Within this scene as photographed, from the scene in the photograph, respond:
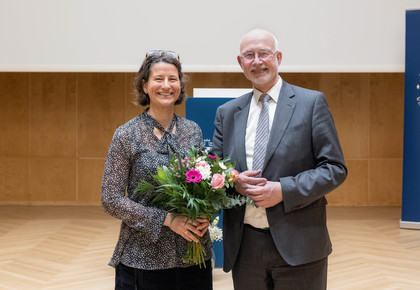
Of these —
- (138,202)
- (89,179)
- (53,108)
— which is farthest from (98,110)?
(138,202)

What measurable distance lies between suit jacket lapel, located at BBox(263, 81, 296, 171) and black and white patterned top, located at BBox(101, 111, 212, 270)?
431 millimetres

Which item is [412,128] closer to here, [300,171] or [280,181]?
[300,171]

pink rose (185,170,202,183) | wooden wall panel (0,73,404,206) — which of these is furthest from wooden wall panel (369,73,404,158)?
pink rose (185,170,202,183)

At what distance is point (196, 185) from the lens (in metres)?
1.88

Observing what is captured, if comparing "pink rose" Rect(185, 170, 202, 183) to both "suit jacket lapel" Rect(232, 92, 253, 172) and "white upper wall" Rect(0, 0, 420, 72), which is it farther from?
"white upper wall" Rect(0, 0, 420, 72)

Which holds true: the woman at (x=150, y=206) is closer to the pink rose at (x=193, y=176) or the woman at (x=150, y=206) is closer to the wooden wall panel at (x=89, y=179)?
the pink rose at (x=193, y=176)

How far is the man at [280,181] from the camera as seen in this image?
1937mm

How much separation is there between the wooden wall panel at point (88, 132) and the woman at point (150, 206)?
580 cm

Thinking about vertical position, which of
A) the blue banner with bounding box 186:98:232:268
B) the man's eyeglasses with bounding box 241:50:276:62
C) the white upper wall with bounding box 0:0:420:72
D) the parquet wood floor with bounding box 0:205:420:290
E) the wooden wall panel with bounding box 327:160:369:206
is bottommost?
the parquet wood floor with bounding box 0:205:420:290

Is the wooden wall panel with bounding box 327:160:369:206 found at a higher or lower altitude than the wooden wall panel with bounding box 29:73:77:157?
lower

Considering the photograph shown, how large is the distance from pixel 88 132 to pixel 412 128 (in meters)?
5.38

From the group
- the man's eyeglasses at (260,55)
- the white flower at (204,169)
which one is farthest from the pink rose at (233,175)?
the man's eyeglasses at (260,55)

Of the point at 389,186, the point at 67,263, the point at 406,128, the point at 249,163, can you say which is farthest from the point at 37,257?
the point at 389,186

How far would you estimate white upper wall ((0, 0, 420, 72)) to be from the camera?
5840 mm
